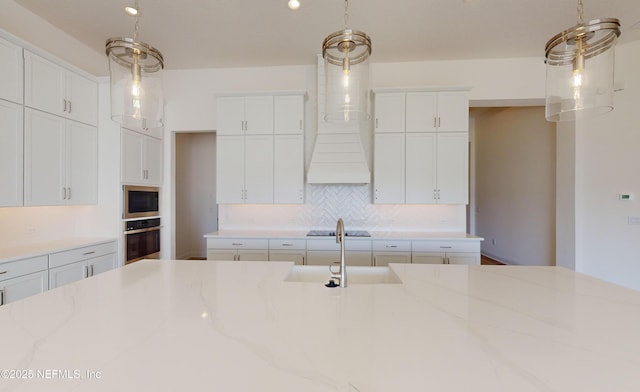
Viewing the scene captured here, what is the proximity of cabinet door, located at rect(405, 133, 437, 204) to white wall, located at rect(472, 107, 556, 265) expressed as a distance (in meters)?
2.32

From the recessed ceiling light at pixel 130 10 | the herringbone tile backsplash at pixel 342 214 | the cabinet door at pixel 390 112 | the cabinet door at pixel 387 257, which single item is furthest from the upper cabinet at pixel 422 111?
the recessed ceiling light at pixel 130 10

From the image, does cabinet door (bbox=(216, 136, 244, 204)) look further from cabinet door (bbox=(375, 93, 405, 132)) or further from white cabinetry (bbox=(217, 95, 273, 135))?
cabinet door (bbox=(375, 93, 405, 132))

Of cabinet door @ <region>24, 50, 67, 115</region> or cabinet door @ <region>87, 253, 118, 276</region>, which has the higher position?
cabinet door @ <region>24, 50, 67, 115</region>

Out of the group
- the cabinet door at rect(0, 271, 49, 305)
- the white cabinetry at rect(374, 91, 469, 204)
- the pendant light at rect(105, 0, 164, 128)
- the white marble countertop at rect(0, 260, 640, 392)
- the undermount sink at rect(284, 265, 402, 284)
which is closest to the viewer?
the white marble countertop at rect(0, 260, 640, 392)

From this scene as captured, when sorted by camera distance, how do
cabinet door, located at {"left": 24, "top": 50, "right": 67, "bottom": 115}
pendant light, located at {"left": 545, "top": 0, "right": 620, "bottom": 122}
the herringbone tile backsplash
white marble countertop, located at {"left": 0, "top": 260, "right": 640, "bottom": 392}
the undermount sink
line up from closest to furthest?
1. white marble countertop, located at {"left": 0, "top": 260, "right": 640, "bottom": 392}
2. pendant light, located at {"left": 545, "top": 0, "right": 620, "bottom": 122}
3. the undermount sink
4. cabinet door, located at {"left": 24, "top": 50, "right": 67, "bottom": 115}
5. the herringbone tile backsplash

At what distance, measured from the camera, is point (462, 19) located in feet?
9.59

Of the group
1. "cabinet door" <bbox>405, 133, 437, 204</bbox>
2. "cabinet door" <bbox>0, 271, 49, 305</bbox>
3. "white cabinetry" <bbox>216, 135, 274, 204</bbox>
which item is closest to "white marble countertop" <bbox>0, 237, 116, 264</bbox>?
"cabinet door" <bbox>0, 271, 49, 305</bbox>

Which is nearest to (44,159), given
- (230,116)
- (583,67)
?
(230,116)

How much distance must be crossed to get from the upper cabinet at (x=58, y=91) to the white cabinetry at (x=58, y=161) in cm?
8

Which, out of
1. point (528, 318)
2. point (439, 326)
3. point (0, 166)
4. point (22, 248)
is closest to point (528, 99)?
point (528, 318)

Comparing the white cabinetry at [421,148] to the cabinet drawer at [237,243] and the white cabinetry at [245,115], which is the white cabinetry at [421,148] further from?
the cabinet drawer at [237,243]

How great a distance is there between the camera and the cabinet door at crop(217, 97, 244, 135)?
11.9 feet

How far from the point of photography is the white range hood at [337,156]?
350 centimetres

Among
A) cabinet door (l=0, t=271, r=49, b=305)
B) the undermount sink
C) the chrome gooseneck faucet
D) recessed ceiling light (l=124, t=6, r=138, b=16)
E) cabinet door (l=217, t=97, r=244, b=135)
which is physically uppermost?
recessed ceiling light (l=124, t=6, r=138, b=16)
